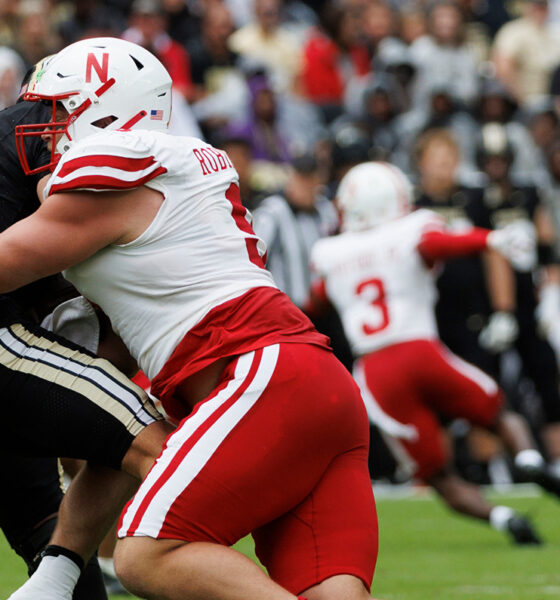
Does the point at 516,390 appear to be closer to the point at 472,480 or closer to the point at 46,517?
the point at 472,480

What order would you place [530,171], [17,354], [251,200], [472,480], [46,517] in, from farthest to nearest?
[530,171], [472,480], [251,200], [46,517], [17,354]

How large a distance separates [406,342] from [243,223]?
129 inches

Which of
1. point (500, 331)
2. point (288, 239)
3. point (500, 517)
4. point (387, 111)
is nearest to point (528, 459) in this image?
point (500, 517)

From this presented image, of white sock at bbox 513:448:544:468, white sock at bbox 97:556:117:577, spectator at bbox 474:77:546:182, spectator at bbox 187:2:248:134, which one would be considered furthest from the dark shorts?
spectator at bbox 474:77:546:182

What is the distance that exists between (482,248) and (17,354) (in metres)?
2.93

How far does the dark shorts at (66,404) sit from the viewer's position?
10.7 ft

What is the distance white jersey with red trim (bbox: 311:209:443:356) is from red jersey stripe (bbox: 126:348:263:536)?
3.45 meters

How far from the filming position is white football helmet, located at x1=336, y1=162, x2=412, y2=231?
6691 mm

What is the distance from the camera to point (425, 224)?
645cm

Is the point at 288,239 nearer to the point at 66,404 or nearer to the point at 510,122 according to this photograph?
the point at 510,122

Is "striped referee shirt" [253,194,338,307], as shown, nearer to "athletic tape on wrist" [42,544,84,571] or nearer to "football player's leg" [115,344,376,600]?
"athletic tape on wrist" [42,544,84,571]

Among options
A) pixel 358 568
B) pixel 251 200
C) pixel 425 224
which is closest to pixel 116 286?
pixel 358 568

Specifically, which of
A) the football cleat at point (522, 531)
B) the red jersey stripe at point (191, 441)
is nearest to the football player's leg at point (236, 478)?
the red jersey stripe at point (191, 441)

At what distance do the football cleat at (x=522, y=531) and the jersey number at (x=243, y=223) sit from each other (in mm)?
3278
